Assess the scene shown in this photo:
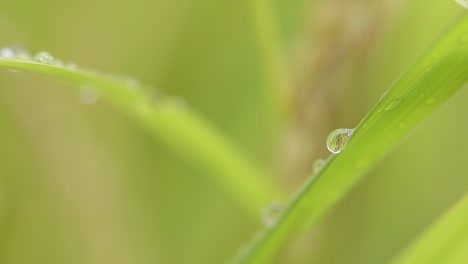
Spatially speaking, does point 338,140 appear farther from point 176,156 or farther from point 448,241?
point 176,156

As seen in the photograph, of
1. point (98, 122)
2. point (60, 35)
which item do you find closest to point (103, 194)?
point (98, 122)

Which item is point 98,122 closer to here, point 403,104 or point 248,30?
point 248,30

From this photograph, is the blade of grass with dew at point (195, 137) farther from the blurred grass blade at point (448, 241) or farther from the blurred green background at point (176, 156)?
the blurred grass blade at point (448, 241)

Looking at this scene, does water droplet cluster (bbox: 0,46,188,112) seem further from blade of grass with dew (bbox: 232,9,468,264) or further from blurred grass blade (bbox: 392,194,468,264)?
blurred grass blade (bbox: 392,194,468,264)

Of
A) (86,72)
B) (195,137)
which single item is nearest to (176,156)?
(195,137)

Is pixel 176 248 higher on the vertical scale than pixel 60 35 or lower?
lower

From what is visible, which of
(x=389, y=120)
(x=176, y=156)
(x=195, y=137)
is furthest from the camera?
(x=176, y=156)
